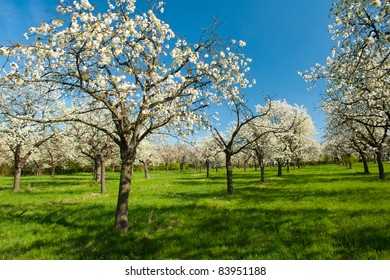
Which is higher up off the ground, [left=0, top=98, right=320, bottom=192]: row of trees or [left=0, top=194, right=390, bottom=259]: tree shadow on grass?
[left=0, top=98, right=320, bottom=192]: row of trees

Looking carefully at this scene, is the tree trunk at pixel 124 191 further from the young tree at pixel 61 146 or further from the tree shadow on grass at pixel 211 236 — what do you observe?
the young tree at pixel 61 146

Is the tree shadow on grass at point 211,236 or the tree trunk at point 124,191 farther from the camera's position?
the tree trunk at point 124,191

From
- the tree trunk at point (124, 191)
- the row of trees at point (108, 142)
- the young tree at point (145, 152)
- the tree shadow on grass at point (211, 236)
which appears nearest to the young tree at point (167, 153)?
the row of trees at point (108, 142)

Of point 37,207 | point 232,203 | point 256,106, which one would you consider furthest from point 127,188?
point 256,106

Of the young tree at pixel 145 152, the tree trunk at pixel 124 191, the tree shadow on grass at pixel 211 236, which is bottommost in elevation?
the tree shadow on grass at pixel 211 236

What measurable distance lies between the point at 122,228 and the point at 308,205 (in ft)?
36.4

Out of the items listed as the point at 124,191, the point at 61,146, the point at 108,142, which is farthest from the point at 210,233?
the point at 61,146

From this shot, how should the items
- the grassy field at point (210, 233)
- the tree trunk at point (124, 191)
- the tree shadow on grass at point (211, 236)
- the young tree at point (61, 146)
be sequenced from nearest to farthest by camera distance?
1. the tree shadow on grass at point (211, 236)
2. the grassy field at point (210, 233)
3. the tree trunk at point (124, 191)
4. the young tree at point (61, 146)

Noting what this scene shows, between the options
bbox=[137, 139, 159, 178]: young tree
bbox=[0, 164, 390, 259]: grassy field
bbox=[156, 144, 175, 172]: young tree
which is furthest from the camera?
bbox=[156, 144, 175, 172]: young tree

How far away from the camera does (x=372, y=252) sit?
7812 millimetres

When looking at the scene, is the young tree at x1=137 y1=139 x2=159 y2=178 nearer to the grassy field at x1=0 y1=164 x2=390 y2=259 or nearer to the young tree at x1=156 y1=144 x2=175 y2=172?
the grassy field at x1=0 y1=164 x2=390 y2=259

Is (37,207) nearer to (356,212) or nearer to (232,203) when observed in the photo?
(232,203)

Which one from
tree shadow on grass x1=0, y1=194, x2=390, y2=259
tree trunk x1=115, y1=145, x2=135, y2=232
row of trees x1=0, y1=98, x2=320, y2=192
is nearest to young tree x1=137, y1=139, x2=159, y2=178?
row of trees x1=0, y1=98, x2=320, y2=192
